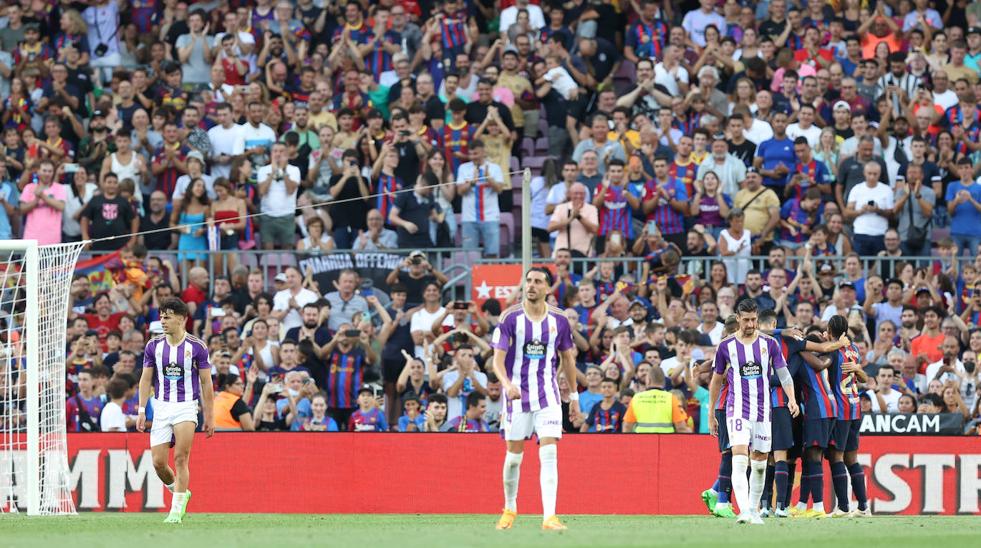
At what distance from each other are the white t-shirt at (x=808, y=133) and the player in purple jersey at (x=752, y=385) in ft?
30.8

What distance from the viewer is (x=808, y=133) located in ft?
78.7

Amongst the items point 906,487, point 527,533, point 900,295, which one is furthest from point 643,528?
point 900,295

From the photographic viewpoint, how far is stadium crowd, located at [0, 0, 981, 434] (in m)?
21.1

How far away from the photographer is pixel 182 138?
24781 mm

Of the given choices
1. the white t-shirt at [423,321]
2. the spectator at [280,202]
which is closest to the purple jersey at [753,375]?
the white t-shirt at [423,321]

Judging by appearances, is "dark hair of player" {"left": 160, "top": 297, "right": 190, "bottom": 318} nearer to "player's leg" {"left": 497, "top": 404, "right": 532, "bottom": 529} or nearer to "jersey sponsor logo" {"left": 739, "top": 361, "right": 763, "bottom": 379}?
"player's leg" {"left": 497, "top": 404, "right": 532, "bottom": 529}

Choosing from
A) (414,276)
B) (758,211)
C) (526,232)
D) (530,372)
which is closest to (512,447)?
(530,372)

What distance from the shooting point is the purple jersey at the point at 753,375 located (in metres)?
14.9

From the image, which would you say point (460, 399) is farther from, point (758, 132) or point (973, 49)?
point (973, 49)

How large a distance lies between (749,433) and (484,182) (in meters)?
9.16

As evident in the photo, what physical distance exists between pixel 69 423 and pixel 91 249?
4.11m

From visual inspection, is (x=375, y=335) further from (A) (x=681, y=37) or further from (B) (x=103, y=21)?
(B) (x=103, y=21)

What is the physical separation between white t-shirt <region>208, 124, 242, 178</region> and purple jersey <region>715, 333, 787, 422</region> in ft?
37.7

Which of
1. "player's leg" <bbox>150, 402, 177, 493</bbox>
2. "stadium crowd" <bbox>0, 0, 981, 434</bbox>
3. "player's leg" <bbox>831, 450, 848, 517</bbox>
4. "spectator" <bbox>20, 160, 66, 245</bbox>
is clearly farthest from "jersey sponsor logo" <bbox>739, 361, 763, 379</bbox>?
"spectator" <bbox>20, 160, 66, 245</bbox>
